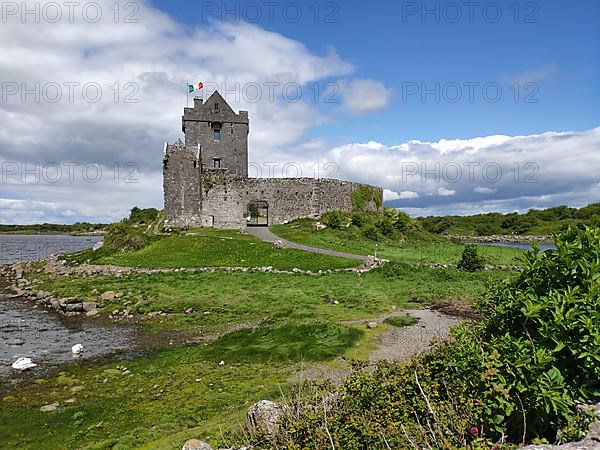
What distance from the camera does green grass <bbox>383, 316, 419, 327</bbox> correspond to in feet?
51.1

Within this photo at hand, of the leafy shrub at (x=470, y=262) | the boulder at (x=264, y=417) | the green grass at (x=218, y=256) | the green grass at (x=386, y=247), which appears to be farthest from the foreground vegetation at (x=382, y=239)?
the boulder at (x=264, y=417)

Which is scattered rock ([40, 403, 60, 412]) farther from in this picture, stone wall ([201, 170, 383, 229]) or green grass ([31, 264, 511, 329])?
stone wall ([201, 170, 383, 229])

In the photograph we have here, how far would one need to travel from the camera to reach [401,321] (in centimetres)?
1578

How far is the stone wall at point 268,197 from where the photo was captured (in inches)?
1806

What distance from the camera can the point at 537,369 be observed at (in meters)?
4.96

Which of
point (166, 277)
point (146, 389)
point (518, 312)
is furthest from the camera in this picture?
point (166, 277)

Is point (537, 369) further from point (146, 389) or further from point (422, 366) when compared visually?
point (146, 389)

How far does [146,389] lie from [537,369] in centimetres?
963

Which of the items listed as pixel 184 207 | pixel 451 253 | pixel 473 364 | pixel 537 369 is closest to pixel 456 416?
pixel 473 364

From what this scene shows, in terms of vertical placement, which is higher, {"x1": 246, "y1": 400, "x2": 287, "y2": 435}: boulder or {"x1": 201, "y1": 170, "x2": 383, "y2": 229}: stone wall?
{"x1": 201, "y1": 170, "x2": 383, "y2": 229}: stone wall

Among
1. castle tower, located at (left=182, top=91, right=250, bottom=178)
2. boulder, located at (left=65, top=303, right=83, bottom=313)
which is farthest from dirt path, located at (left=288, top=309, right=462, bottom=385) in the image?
castle tower, located at (left=182, top=91, right=250, bottom=178)

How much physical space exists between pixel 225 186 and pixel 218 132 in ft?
28.2

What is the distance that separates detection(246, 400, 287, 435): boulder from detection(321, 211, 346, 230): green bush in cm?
3618

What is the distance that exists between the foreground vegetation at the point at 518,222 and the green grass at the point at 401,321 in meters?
81.2
